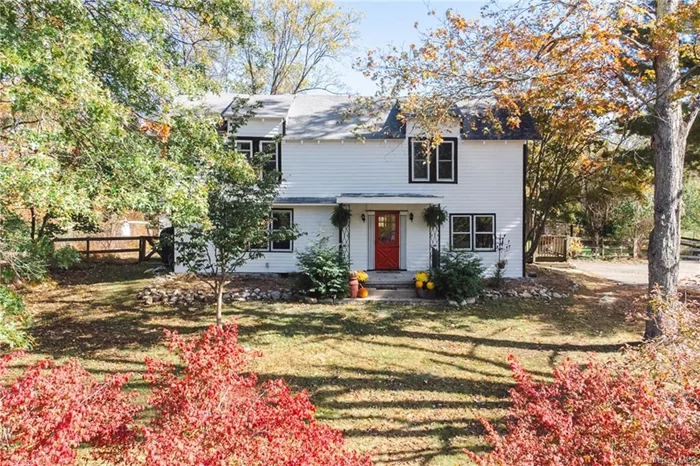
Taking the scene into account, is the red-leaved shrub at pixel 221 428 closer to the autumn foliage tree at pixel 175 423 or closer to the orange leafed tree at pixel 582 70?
the autumn foliage tree at pixel 175 423

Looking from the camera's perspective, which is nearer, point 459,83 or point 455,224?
point 459,83

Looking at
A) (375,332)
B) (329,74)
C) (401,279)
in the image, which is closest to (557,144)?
(401,279)

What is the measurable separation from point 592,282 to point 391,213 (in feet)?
25.4

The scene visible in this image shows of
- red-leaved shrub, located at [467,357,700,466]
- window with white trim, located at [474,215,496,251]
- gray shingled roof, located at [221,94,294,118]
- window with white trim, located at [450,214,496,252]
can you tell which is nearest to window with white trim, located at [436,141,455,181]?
window with white trim, located at [450,214,496,252]

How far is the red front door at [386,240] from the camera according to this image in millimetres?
14484

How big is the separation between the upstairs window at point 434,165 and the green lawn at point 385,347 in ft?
17.4

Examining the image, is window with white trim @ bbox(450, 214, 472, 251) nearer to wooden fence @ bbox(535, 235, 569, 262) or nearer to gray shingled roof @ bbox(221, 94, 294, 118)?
wooden fence @ bbox(535, 235, 569, 262)

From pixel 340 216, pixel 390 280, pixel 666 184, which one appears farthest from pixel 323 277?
pixel 666 184

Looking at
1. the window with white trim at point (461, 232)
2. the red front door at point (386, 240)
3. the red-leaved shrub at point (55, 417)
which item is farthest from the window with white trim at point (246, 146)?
the red-leaved shrub at point (55, 417)

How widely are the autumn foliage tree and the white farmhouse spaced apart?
11090 millimetres

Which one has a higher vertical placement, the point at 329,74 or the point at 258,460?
the point at 329,74

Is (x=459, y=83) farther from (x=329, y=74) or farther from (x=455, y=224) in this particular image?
(x=329, y=74)

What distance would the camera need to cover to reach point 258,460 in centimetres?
238

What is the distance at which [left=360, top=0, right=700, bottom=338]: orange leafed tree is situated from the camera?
6.76m
